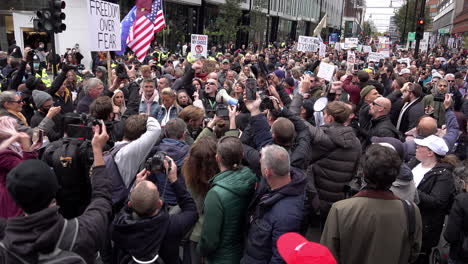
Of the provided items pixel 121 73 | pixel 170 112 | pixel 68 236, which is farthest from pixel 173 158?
pixel 121 73

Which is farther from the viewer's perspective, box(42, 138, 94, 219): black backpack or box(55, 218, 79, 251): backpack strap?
box(42, 138, 94, 219): black backpack

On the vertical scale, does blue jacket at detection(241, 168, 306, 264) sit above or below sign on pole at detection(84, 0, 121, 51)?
below

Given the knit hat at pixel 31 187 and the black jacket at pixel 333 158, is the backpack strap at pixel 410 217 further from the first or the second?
the knit hat at pixel 31 187

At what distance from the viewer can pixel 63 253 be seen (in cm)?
198

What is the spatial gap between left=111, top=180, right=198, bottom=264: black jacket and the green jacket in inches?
7.2

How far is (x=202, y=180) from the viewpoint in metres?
3.34

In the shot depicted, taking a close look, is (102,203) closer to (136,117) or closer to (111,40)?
(136,117)

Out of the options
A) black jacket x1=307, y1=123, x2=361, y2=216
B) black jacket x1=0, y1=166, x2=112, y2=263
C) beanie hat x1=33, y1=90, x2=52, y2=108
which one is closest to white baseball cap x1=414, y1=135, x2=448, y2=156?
black jacket x1=307, y1=123, x2=361, y2=216

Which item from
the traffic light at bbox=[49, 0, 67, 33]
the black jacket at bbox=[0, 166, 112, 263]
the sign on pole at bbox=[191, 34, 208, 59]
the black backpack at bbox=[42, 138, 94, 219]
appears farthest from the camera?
the sign on pole at bbox=[191, 34, 208, 59]

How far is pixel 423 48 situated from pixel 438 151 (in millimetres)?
23263

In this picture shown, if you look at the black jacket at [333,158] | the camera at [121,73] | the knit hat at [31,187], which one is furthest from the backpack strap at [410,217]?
the camera at [121,73]

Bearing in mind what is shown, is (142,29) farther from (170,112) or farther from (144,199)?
(144,199)

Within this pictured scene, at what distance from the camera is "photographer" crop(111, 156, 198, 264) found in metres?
2.58

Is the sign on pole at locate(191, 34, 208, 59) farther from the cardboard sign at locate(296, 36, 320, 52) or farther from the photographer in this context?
the photographer
